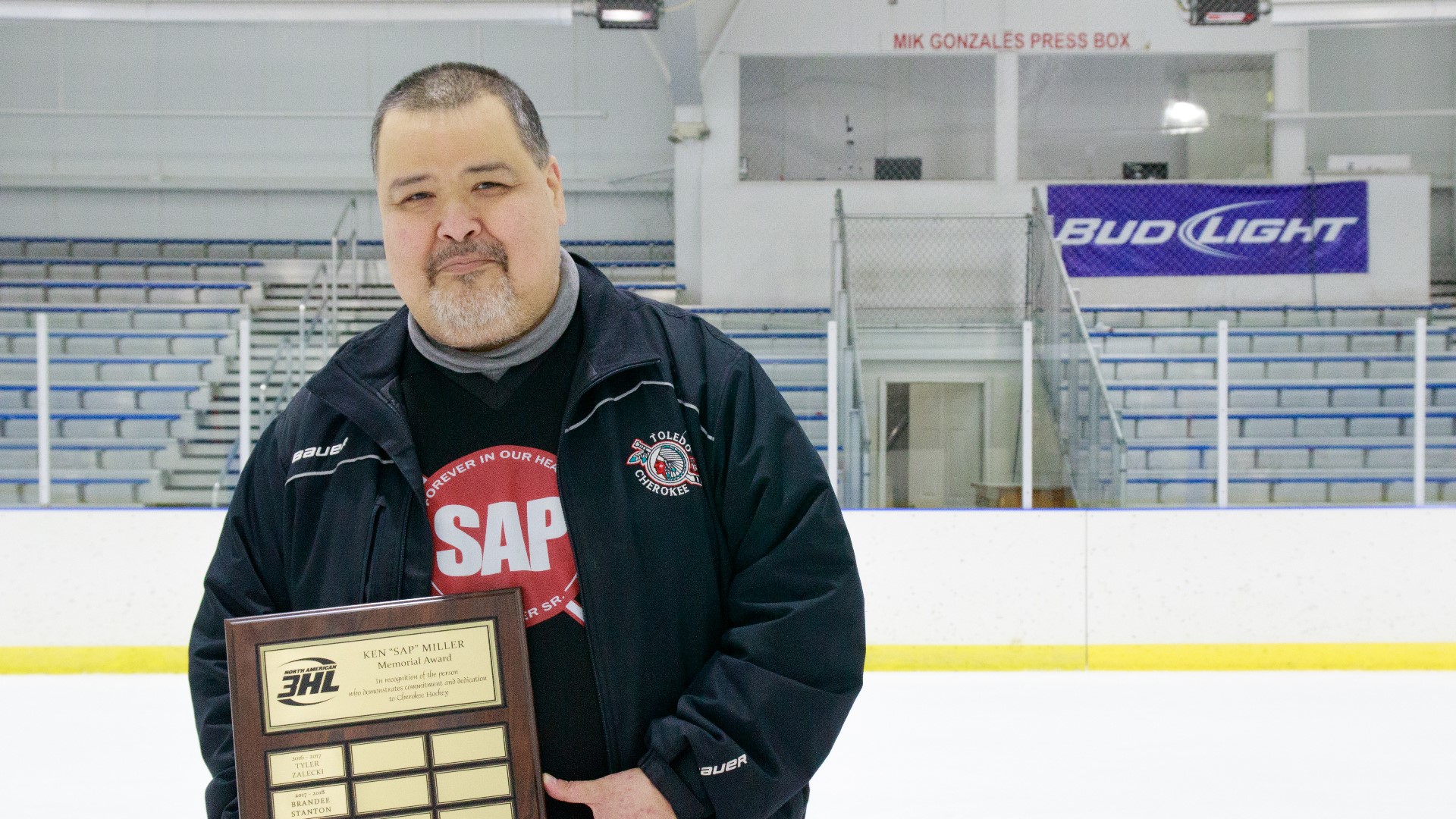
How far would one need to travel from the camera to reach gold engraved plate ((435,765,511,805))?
97 centimetres

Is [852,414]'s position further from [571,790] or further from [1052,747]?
[571,790]

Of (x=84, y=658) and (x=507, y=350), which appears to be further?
(x=84, y=658)

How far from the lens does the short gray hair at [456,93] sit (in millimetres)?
1011

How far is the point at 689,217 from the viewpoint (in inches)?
347

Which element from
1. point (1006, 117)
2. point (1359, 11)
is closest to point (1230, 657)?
point (1359, 11)

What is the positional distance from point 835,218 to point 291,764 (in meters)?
6.44

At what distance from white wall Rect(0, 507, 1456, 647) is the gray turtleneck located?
11.2ft

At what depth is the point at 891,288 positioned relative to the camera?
824cm

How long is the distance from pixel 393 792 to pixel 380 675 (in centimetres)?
10

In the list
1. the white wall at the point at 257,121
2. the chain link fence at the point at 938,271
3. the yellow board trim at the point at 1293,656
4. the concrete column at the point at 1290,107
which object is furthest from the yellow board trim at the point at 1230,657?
the white wall at the point at 257,121

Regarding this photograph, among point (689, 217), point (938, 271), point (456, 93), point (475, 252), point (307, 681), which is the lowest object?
point (307, 681)

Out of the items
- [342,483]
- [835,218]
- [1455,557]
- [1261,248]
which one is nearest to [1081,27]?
[1261,248]

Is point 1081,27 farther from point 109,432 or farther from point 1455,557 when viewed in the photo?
point 109,432

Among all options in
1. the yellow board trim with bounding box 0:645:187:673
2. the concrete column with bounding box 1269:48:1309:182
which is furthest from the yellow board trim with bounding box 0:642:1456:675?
the concrete column with bounding box 1269:48:1309:182
